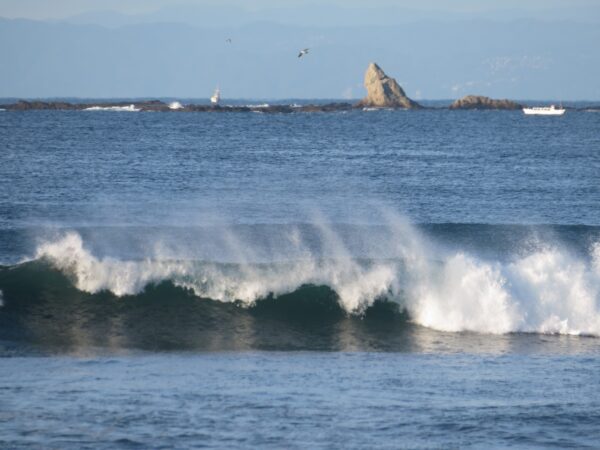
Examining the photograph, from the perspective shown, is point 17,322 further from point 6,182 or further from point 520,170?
point 520,170

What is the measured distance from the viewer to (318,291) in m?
20.5

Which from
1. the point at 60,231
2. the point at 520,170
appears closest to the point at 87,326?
the point at 60,231

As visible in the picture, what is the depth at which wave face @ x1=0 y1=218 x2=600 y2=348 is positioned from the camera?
62.0 ft

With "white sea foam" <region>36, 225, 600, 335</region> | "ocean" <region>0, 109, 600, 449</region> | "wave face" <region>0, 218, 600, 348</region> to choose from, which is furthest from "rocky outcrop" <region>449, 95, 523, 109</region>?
"white sea foam" <region>36, 225, 600, 335</region>

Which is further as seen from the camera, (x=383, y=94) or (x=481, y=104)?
(x=481, y=104)

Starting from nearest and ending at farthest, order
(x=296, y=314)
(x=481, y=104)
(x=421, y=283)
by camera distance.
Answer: (x=296, y=314)
(x=421, y=283)
(x=481, y=104)

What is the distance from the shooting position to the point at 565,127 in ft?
333

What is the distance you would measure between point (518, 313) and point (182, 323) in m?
6.27

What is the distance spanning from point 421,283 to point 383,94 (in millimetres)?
132144

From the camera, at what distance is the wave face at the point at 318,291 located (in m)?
18.9

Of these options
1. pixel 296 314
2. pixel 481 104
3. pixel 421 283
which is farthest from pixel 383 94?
pixel 296 314

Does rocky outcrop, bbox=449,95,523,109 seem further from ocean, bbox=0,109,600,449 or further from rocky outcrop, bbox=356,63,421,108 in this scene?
ocean, bbox=0,109,600,449

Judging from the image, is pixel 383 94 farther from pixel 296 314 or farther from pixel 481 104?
pixel 296 314

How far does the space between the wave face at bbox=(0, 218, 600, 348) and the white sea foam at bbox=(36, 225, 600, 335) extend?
21 millimetres
